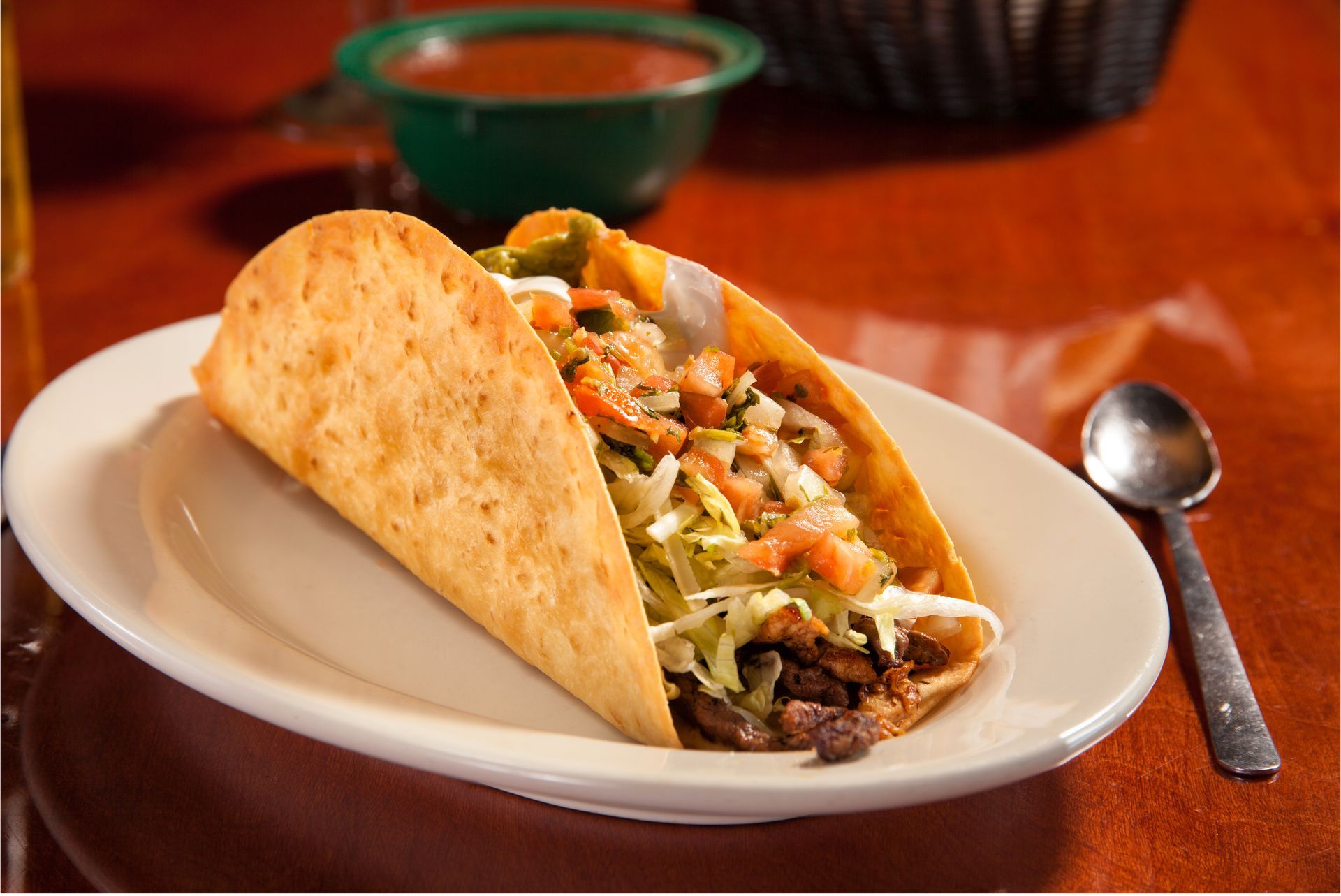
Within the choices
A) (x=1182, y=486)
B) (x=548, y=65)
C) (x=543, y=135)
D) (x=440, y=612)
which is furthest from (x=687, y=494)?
(x=548, y=65)

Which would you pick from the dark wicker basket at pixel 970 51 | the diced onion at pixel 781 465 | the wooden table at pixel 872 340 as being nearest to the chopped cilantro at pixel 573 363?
the diced onion at pixel 781 465

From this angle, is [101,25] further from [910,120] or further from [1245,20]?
[1245,20]

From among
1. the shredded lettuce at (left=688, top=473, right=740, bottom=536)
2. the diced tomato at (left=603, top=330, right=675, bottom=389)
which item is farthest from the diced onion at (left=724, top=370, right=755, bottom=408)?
the shredded lettuce at (left=688, top=473, right=740, bottom=536)

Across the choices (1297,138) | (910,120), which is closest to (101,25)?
(910,120)

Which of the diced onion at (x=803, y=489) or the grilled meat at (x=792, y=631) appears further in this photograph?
the diced onion at (x=803, y=489)

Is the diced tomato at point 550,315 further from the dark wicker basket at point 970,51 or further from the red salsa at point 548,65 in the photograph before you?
the dark wicker basket at point 970,51
